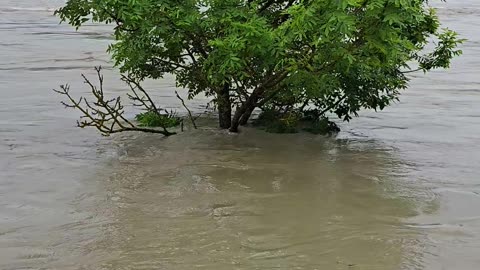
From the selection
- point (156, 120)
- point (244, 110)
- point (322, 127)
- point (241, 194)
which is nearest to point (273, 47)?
point (241, 194)

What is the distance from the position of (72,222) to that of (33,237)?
1.22 ft

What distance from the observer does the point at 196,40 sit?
25.3ft

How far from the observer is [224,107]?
8641mm

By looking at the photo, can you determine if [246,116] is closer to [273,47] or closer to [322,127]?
[322,127]

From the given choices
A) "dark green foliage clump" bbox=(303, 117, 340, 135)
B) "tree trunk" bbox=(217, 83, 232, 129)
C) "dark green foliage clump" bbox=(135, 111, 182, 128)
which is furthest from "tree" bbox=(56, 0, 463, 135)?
"dark green foliage clump" bbox=(135, 111, 182, 128)

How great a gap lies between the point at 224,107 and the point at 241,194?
7.70 ft

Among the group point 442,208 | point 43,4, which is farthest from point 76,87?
point 43,4

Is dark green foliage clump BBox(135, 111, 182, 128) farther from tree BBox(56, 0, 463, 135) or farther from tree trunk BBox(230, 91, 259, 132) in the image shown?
tree trunk BBox(230, 91, 259, 132)

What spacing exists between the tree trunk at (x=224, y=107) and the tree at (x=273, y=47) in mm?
13

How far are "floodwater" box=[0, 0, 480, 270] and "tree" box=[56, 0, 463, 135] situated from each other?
57cm

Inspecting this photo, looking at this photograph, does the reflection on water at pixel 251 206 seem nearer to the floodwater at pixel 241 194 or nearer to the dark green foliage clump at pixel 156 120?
the floodwater at pixel 241 194

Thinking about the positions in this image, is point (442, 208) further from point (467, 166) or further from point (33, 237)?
point (33, 237)

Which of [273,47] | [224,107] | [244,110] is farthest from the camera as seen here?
[224,107]

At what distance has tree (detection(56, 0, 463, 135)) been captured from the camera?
643cm
